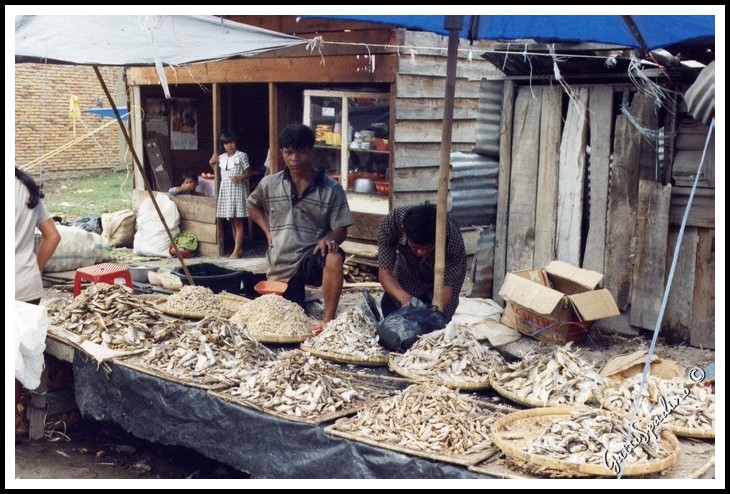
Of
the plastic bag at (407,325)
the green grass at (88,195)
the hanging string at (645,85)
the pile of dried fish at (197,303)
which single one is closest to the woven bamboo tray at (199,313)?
the pile of dried fish at (197,303)

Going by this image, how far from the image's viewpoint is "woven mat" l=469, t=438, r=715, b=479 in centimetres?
360

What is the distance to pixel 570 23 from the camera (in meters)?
5.71

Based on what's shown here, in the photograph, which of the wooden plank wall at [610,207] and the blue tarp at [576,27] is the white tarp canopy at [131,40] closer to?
the blue tarp at [576,27]

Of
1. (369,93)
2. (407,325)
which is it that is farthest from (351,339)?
(369,93)

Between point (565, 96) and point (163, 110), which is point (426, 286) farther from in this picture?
point (163, 110)

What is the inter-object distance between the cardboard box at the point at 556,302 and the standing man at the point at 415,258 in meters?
0.79

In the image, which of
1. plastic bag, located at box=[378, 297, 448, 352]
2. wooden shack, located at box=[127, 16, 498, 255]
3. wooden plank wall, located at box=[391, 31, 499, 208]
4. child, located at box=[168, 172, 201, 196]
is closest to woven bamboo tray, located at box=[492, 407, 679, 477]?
plastic bag, located at box=[378, 297, 448, 352]

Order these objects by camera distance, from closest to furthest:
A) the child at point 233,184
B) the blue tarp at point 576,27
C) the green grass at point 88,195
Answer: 1. the blue tarp at point 576,27
2. the child at point 233,184
3. the green grass at point 88,195

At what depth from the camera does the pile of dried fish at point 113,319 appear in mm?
5613

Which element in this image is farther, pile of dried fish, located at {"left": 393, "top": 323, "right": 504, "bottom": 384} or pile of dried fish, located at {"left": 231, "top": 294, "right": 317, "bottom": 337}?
pile of dried fish, located at {"left": 231, "top": 294, "right": 317, "bottom": 337}

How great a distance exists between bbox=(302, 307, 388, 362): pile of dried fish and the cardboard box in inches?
59.6

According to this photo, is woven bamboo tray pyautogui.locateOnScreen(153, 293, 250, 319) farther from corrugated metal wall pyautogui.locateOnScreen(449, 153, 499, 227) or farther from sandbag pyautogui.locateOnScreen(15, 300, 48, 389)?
corrugated metal wall pyautogui.locateOnScreen(449, 153, 499, 227)

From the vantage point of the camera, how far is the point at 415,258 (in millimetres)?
6211

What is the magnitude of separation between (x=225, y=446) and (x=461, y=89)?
628 centimetres
